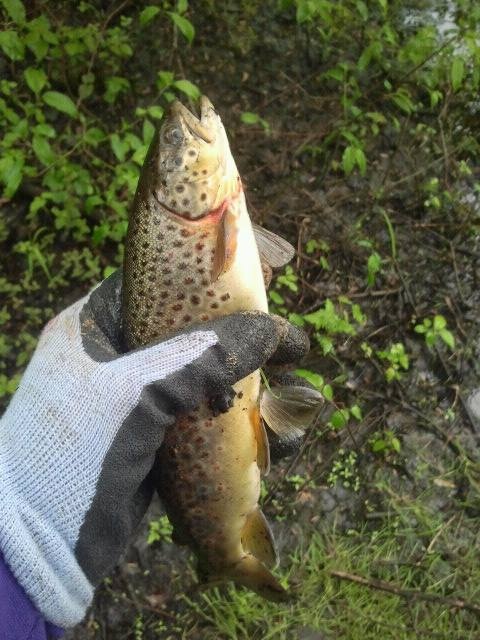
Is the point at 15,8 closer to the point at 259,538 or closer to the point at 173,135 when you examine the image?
the point at 173,135

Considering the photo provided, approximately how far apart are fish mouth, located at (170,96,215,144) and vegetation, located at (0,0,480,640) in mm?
1124

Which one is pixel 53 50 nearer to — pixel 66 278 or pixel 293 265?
pixel 66 278

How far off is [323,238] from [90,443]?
7.66 feet

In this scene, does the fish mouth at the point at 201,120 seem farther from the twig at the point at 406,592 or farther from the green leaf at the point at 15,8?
the twig at the point at 406,592

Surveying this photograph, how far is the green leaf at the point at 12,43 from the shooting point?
306 centimetres

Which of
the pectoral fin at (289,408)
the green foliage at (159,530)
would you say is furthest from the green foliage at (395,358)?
the green foliage at (159,530)

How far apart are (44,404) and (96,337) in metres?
0.32

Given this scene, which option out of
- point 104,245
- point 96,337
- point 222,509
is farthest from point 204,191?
point 104,245

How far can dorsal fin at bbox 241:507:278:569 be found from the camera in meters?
2.34

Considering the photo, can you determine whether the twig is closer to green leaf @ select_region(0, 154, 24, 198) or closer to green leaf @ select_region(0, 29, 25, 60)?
green leaf @ select_region(0, 154, 24, 198)

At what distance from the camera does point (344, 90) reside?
13.1 ft

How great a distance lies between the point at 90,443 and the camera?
1.92m

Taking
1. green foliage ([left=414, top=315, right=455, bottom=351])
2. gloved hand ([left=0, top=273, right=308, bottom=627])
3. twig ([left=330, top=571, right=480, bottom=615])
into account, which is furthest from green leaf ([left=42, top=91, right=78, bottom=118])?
twig ([left=330, top=571, right=480, bottom=615])

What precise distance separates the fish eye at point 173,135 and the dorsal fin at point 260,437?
947 mm
